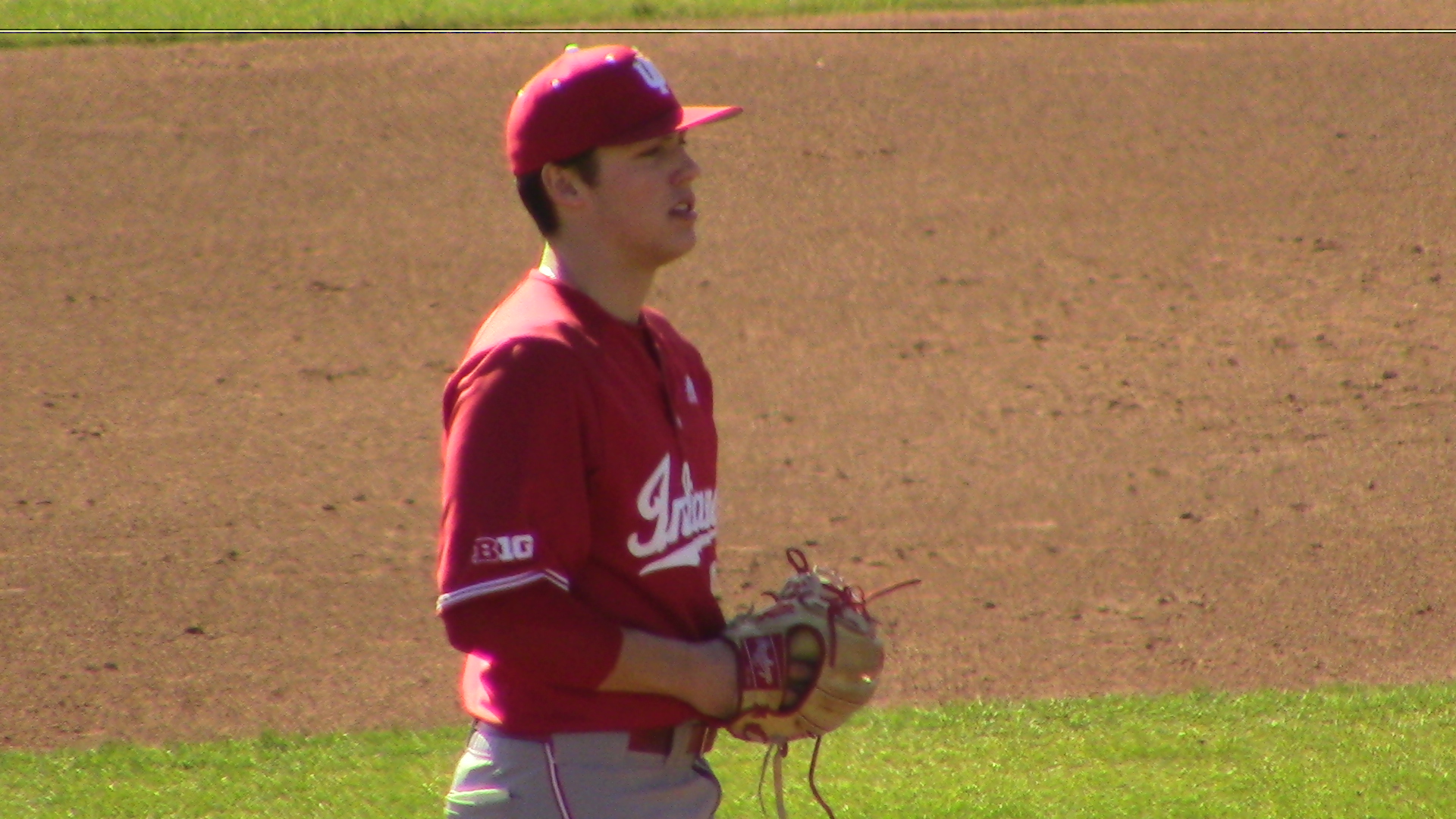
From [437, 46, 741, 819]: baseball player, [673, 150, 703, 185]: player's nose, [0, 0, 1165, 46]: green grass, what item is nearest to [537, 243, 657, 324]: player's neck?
[437, 46, 741, 819]: baseball player

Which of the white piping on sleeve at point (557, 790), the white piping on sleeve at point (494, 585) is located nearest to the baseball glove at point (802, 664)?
the white piping on sleeve at point (557, 790)

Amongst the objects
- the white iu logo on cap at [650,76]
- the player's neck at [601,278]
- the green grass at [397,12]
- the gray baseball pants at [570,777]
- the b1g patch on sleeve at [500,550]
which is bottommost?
the green grass at [397,12]

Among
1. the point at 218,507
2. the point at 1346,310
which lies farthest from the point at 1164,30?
the point at 218,507

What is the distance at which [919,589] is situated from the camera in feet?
20.4

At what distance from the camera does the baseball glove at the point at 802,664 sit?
90.7 inches

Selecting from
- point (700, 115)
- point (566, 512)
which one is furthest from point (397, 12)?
point (566, 512)

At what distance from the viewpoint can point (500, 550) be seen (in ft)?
6.73

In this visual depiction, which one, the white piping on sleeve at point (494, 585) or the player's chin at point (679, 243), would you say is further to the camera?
the player's chin at point (679, 243)

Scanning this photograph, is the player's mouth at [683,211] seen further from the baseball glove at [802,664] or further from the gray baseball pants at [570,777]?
the gray baseball pants at [570,777]

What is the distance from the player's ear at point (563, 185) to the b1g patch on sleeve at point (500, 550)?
48 centimetres

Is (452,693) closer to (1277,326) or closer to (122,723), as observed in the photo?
(122,723)

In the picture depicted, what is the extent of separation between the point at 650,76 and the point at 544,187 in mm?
208

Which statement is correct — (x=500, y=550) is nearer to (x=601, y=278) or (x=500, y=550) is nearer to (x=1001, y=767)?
(x=601, y=278)

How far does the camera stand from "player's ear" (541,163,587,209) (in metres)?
2.26
